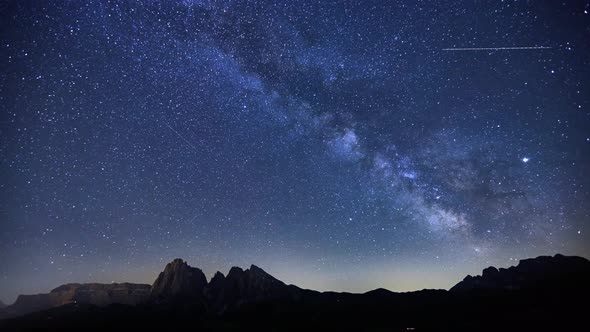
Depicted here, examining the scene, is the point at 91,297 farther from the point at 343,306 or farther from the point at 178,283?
the point at 343,306

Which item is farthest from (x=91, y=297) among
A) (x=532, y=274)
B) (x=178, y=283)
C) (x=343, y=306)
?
(x=532, y=274)

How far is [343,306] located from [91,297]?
16763 cm

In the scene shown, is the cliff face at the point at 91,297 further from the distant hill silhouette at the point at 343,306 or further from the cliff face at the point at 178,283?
the distant hill silhouette at the point at 343,306

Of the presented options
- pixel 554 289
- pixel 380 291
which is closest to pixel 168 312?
pixel 380 291

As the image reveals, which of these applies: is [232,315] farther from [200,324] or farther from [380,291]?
[380,291]

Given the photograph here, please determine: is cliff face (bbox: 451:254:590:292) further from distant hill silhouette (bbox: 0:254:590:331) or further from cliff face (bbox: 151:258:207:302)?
cliff face (bbox: 151:258:207:302)

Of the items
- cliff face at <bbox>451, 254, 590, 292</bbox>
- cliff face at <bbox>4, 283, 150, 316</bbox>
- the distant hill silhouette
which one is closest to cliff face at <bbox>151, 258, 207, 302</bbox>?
the distant hill silhouette

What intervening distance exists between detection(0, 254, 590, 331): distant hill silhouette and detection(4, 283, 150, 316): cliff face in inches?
2143

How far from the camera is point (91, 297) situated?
184500 millimetres

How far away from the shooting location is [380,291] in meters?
118

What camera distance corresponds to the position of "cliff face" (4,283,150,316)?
6978 inches

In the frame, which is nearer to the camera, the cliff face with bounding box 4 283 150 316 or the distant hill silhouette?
the distant hill silhouette

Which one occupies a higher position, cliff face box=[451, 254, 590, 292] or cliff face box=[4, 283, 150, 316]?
cliff face box=[451, 254, 590, 292]

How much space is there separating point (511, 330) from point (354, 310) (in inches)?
1758
